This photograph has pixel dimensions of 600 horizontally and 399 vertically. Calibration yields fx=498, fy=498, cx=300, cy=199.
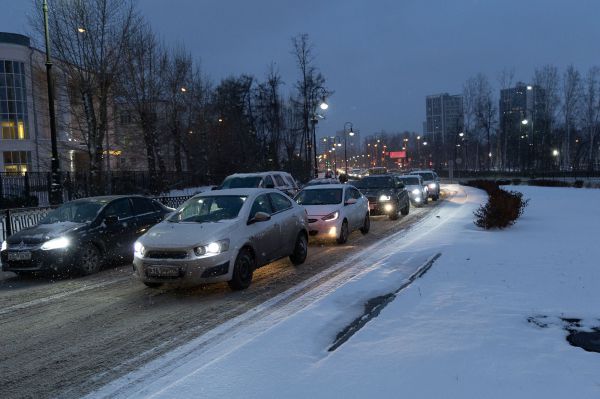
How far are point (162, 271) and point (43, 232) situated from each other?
3.84m

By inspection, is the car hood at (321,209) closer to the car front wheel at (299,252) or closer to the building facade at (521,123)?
the car front wheel at (299,252)

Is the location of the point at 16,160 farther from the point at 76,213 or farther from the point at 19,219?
the point at 76,213

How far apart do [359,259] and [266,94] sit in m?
54.7

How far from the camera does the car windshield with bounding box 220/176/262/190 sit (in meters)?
17.9

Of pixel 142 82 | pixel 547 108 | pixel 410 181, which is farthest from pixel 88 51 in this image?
pixel 547 108

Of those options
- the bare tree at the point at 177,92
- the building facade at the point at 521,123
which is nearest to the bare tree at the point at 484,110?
the building facade at the point at 521,123

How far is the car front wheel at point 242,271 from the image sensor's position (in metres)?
8.04

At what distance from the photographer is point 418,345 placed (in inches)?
200

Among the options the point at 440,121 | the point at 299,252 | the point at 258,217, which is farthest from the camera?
the point at 440,121

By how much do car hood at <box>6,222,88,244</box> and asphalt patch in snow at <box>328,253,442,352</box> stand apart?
21.1ft

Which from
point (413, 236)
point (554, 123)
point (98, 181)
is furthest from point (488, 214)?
point (554, 123)

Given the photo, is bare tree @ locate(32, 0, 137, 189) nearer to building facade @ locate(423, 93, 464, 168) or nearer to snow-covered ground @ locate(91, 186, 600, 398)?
snow-covered ground @ locate(91, 186, 600, 398)

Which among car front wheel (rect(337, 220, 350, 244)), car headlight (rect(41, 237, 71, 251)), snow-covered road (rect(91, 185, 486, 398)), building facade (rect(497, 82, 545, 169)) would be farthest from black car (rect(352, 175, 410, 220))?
building facade (rect(497, 82, 545, 169))

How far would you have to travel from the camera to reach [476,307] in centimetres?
637
